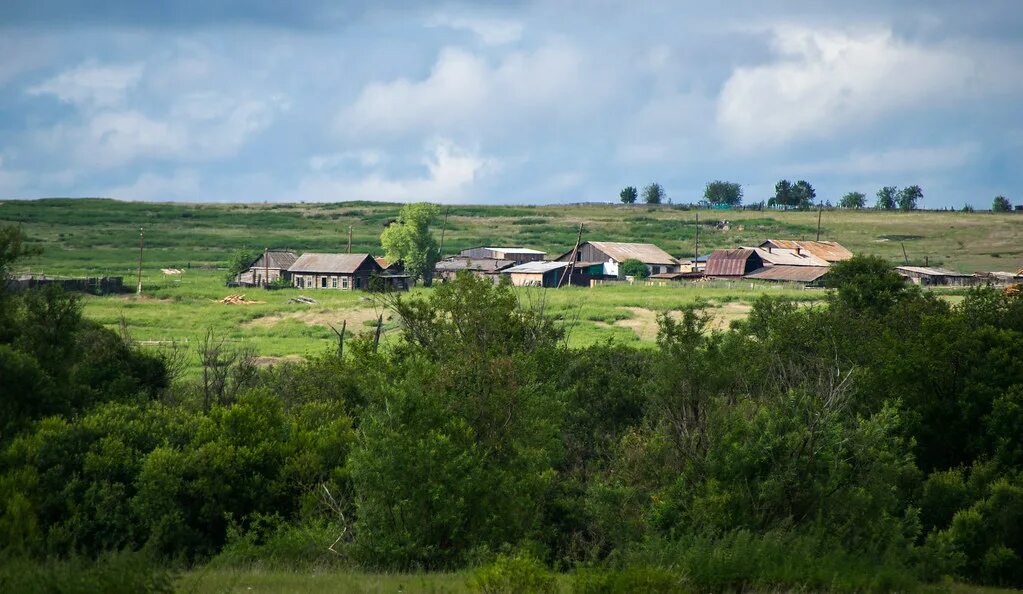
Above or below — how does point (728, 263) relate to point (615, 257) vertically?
below

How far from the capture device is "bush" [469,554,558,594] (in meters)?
14.5

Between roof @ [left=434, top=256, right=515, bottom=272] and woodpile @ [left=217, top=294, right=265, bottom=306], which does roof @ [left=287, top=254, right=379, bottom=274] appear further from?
woodpile @ [left=217, top=294, right=265, bottom=306]

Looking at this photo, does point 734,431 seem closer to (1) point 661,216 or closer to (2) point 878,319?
(2) point 878,319

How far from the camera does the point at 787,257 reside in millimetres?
117625

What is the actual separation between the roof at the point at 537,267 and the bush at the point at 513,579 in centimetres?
9354

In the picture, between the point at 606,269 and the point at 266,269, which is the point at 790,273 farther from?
the point at 266,269

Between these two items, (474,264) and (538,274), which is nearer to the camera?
(538,274)

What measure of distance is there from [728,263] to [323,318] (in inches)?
1968

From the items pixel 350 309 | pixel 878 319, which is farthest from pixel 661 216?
pixel 878 319

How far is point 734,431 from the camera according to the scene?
2077 cm

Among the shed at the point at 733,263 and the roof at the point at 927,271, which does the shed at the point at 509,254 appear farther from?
the roof at the point at 927,271

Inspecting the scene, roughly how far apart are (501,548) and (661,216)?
17786cm

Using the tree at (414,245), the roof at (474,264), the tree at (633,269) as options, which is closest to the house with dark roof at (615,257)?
the tree at (633,269)

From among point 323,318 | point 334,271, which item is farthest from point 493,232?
point 323,318
